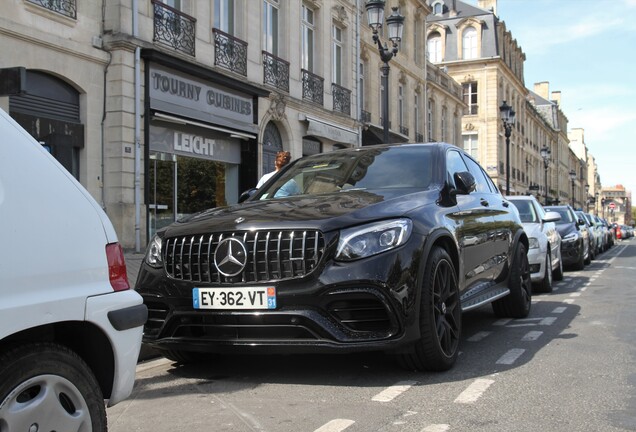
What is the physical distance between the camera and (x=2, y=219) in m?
2.34

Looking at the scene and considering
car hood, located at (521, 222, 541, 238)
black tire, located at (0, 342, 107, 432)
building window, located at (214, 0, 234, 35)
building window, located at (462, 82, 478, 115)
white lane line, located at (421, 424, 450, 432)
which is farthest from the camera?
building window, located at (462, 82, 478, 115)

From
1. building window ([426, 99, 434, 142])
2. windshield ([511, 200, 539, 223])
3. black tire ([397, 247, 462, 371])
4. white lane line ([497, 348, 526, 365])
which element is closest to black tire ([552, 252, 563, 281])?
windshield ([511, 200, 539, 223])

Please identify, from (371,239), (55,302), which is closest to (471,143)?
(371,239)

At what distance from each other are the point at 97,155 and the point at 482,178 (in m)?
8.51

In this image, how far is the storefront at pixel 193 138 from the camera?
14523 mm

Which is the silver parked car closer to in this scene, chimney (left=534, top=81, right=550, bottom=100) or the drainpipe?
the drainpipe

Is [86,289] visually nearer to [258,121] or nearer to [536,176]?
[258,121]

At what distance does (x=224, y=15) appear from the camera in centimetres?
1739

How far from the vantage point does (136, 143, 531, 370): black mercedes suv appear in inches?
164

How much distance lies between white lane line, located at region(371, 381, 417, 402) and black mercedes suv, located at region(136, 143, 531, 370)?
190mm

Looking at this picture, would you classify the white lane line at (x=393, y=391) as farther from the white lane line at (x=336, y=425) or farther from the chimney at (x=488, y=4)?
the chimney at (x=488, y=4)

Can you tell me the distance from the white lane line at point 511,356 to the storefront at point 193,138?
997cm

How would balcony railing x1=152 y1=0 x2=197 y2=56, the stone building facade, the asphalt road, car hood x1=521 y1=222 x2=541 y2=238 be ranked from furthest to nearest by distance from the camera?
balcony railing x1=152 y1=0 x2=197 y2=56 → the stone building facade → car hood x1=521 y1=222 x2=541 y2=238 → the asphalt road

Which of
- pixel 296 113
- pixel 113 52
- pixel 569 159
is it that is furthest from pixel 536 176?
pixel 113 52
